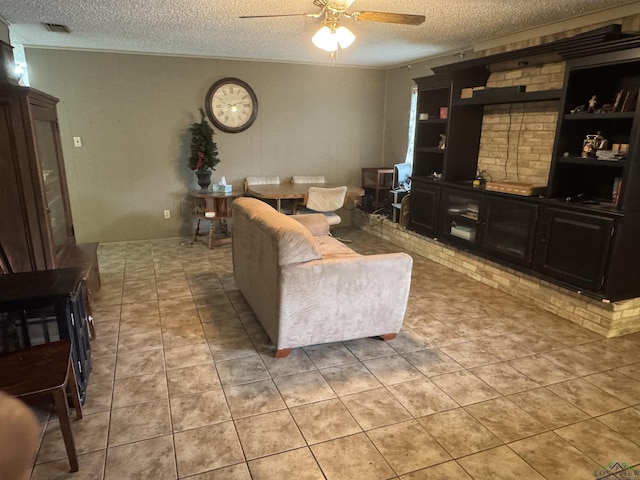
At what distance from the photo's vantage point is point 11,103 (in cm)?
224

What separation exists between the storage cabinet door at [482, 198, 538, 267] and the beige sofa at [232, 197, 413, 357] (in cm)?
142

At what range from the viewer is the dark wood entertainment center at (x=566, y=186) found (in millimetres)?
2855

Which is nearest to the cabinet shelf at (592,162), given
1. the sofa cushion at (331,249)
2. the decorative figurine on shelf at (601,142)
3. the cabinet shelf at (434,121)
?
the decorative figurine on shelf at (601,142)

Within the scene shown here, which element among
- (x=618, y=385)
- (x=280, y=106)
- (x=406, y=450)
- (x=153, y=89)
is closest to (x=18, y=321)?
(x=406, y=450)

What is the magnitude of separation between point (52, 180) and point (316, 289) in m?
2.01

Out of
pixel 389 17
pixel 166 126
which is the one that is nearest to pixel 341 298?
pixel 389 17

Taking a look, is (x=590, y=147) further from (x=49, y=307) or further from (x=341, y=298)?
(x=49, y=307)

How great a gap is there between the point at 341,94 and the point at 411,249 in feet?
8.12

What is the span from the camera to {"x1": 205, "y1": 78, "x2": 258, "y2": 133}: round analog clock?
5.29 m

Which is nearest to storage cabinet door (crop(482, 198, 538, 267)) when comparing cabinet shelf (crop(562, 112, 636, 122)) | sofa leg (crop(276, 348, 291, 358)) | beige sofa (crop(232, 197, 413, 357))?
cabinet shelf (crop(562, 112, 636, 122))

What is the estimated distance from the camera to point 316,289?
2527 millimetres

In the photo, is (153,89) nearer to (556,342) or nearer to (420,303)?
(420,303)

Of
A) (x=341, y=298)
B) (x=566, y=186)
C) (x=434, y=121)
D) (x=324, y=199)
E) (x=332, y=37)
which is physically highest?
(x=332, y=37)

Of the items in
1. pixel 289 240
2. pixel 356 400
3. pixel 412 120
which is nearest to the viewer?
pixel 356 400
